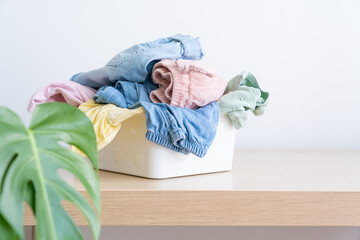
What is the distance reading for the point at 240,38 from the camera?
1313 mm

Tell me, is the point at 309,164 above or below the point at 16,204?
below

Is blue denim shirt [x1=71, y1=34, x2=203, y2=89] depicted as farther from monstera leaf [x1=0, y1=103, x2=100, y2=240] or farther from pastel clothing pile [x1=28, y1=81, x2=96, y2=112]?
monstera leaf [x1=0, y1=103, x2=100, y2=240]

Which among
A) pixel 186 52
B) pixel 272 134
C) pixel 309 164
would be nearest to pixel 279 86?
pixel 272 134

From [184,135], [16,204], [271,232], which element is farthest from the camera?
[271,232]

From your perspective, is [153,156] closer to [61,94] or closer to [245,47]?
[61,94]

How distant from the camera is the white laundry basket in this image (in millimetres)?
806

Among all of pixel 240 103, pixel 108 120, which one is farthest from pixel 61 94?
pixel 240 103

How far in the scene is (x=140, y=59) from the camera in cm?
84

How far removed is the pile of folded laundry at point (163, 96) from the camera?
77cm

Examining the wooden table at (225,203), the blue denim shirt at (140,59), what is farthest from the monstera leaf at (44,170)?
the blue denim shirt at (140,59)

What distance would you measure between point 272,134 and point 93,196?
3.26ft

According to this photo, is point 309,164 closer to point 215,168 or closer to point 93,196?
point 215,168

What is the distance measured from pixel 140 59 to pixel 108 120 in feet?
0.44

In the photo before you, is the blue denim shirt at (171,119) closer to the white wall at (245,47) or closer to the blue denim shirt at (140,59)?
the blue denim shirt at (140,59)
